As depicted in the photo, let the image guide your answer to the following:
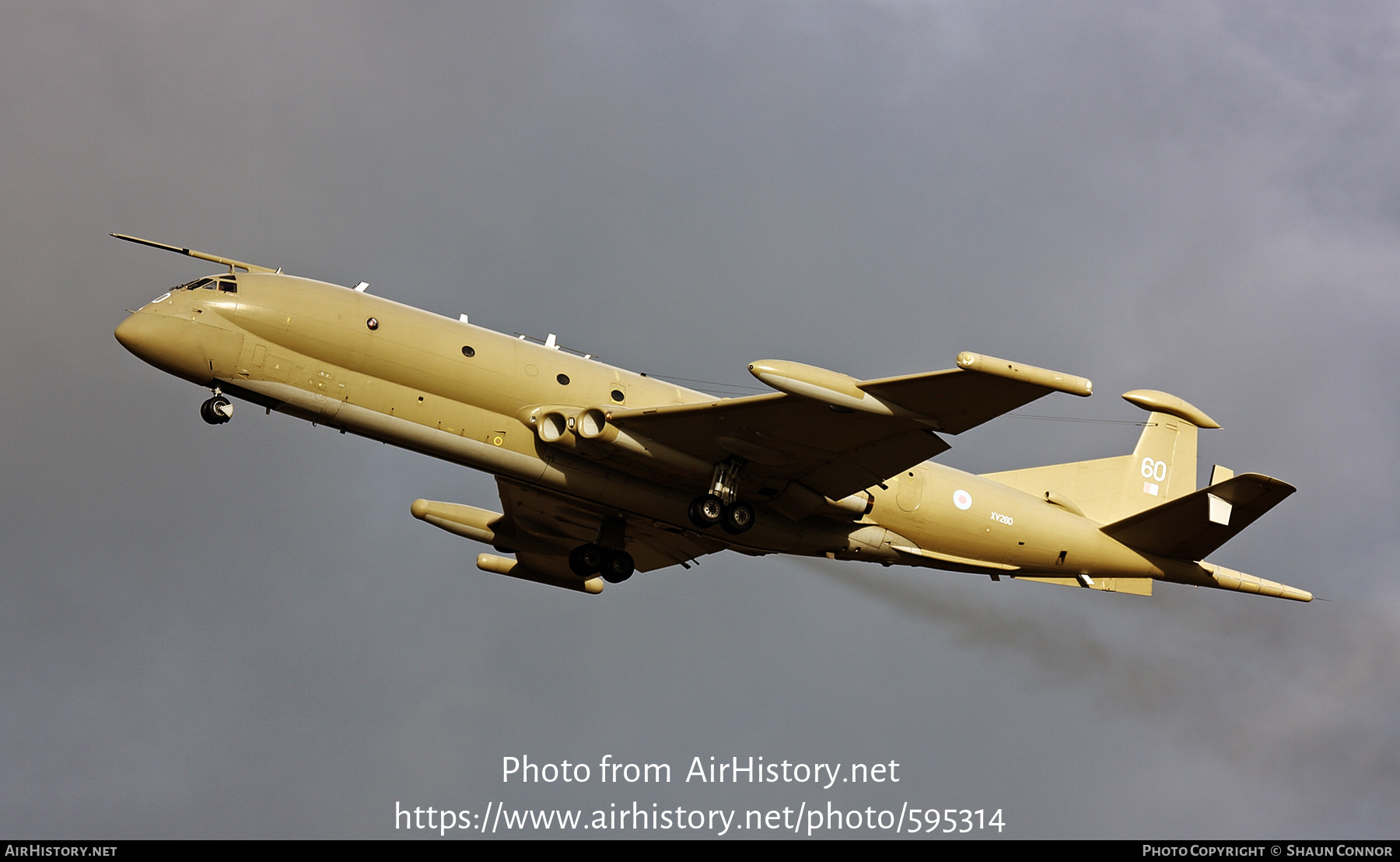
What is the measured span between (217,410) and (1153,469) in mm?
21810

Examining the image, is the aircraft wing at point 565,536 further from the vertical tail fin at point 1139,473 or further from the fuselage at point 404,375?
the vertical tail fin at point 1139,473

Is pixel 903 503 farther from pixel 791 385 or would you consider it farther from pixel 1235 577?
pixel 1235 577

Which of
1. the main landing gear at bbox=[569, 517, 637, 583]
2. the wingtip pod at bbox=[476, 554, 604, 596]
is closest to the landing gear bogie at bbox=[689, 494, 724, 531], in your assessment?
the main landing gear at bbox=[569, 517, 637, 583]

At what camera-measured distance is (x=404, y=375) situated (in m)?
24.5

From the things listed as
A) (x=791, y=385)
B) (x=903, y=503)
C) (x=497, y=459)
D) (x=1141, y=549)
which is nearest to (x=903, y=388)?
(x=791, y=385)

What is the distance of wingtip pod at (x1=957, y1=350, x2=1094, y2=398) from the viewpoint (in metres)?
21.2

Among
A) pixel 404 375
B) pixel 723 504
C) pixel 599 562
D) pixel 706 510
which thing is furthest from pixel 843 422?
pixel 404 375

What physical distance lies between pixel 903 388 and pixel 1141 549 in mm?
10410

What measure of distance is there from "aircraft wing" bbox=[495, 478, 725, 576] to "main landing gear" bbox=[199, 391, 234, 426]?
6945 mm

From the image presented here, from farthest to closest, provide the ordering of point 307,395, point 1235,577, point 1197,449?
point 1197,449 < point 1235,577 < point 307,395

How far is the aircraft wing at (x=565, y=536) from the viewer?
30078 millimetres

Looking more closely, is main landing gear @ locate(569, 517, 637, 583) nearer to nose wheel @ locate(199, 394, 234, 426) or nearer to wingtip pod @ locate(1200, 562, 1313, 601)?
nose wheel @ locate(199, 394, 234, 426)
